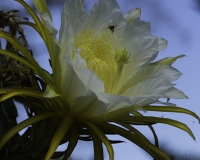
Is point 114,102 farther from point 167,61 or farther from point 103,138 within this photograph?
point 167,61

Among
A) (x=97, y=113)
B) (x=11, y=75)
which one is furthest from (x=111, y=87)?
(x=11, y=75)

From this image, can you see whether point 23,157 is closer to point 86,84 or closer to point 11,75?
point 86,84

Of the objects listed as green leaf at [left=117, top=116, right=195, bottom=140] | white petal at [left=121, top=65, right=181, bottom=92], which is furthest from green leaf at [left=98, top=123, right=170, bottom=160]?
white petal at [left=121, top=65, right=181, bottom=92]

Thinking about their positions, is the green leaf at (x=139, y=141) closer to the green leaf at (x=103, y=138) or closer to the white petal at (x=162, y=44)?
the green leaf at (x=103, y=138)

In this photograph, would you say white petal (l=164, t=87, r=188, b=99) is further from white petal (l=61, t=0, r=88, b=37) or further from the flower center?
white petal (l=61, t=0, r=88, b=37)

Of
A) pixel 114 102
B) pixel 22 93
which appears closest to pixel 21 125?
pixel 22 93
